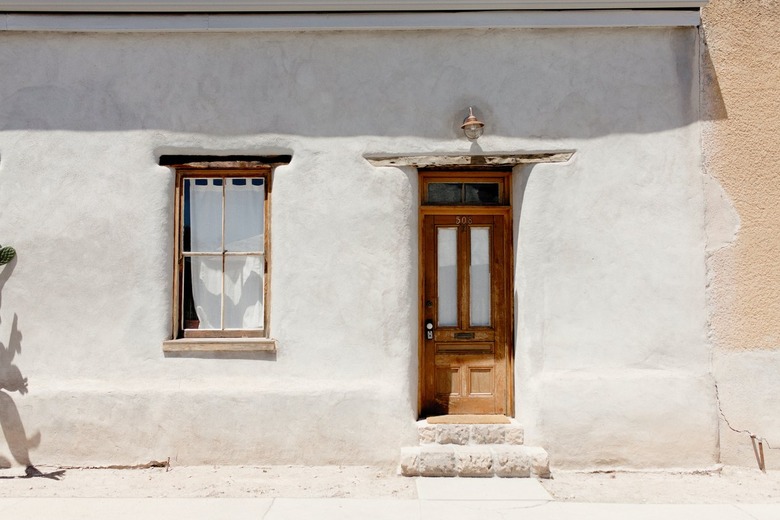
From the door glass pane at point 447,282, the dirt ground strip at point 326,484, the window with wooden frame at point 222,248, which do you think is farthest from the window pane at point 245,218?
the dirt ground strip at point 326,484

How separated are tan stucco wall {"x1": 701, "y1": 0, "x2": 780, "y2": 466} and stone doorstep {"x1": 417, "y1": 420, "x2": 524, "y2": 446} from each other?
1880 mm

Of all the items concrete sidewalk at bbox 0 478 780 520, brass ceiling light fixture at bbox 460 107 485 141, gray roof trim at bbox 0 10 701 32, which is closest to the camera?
concrete sidewalk at bbox 0 478 780 520

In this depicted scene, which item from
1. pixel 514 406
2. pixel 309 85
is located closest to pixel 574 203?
pixel 514 406

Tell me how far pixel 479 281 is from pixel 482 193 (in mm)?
852

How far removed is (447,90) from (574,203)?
1.55 m

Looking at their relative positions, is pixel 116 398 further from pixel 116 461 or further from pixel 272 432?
pixel 272 432

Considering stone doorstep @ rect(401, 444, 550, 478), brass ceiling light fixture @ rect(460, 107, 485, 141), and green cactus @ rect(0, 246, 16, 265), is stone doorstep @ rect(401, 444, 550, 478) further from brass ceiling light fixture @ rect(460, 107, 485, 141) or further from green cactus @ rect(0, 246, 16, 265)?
green cactus @ rect(0, 246, 16, 265)

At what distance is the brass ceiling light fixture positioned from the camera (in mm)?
5949

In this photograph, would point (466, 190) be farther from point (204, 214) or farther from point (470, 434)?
point (204, 214)

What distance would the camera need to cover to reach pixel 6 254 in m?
5.99

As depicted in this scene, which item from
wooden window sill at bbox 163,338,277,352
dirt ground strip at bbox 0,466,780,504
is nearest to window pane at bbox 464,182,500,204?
wooden window sill at bbox 163,338,277,352

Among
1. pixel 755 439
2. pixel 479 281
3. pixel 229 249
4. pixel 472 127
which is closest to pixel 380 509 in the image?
pixel 479 281

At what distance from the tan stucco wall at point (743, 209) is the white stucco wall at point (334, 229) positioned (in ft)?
0.54

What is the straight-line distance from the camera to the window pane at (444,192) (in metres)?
6.48
